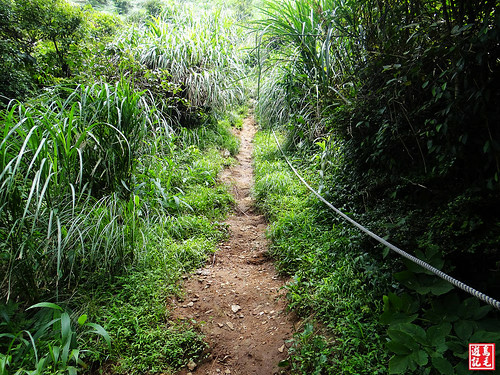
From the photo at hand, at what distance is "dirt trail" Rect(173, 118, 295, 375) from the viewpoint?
62.9 inches

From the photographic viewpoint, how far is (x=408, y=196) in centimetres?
178

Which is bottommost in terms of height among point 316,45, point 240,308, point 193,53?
point 240,308

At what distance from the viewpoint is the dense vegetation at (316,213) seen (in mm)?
1220

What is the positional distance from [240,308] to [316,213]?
45.8 inches

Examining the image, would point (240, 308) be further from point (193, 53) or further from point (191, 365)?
point (193, 53)

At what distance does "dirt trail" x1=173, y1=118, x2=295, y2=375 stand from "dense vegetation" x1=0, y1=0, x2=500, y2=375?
106 millimetres

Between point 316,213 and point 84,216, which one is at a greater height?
point 84,216

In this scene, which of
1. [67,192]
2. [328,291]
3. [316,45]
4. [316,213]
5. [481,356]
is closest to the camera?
[481,356]

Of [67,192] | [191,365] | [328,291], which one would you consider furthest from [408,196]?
[67,192]

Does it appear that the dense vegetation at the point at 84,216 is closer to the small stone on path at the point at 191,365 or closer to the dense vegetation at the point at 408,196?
the small stone on path at the point at 191,365

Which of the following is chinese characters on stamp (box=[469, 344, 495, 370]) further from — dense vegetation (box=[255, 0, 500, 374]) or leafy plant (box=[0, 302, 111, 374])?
leafy plant (box=[0, 302, 111, 374])

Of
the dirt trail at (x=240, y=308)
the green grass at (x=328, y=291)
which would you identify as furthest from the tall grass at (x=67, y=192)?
the green grass at (x=328, y=291)

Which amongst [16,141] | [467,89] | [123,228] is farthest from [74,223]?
[467,89]

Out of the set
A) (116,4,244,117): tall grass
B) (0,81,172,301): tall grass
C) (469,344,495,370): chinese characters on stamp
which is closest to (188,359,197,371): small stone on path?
(0,81,172,301): tall grass
